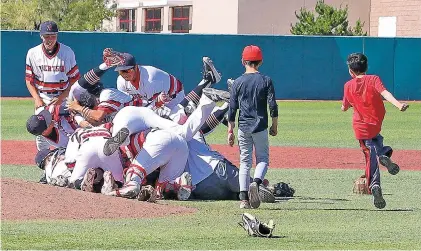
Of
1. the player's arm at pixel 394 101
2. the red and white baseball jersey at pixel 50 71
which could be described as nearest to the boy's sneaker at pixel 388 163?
the player's arm at pixel 394 101

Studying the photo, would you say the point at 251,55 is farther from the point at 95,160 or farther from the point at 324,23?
the point at 324,23

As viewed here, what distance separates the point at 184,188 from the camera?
1203 centimetres

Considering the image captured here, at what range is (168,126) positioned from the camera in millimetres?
12055

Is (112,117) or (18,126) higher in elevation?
(112,117)

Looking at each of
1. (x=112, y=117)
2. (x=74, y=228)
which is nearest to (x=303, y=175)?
(x=112, y=117)

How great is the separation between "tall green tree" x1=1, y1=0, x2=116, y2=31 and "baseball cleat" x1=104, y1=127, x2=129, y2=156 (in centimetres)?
4261

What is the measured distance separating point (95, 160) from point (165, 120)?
90 centimetres

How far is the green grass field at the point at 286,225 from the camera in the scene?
8508 millimetres

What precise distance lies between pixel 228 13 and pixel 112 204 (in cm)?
4427

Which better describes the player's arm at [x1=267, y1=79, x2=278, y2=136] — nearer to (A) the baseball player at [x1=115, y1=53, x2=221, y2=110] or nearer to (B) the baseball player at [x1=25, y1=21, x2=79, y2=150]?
(A) the baseball player at [x1=115, y1=53, x2=221, y2=110]

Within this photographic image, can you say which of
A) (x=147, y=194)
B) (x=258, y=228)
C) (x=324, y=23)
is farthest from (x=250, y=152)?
(x=324, y=23)

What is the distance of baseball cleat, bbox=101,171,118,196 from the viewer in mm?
11586

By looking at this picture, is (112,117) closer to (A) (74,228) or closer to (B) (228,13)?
(A) (74,228)

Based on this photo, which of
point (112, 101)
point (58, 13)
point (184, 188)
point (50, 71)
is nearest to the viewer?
point (184, 188)
